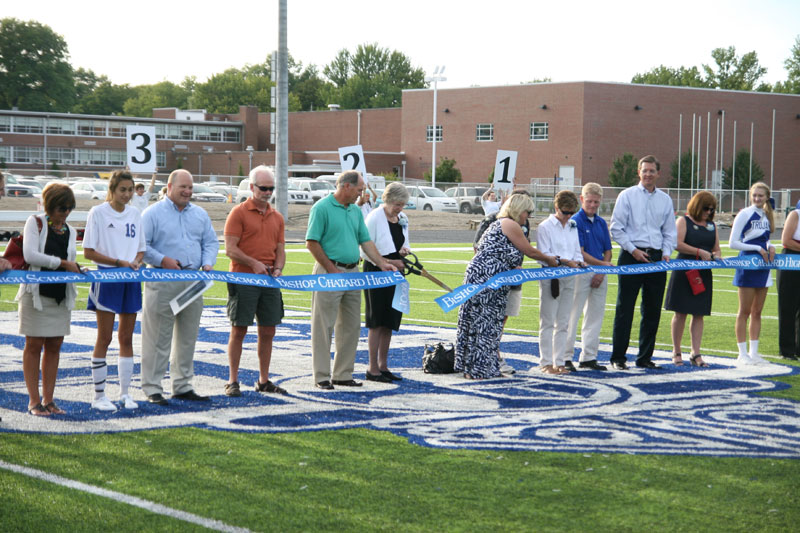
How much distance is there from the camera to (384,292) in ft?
31.2

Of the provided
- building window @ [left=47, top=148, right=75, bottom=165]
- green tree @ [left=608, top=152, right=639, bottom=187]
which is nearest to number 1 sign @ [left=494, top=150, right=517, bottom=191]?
green tree @ [left=608, top=152, right=639, bottom=187]

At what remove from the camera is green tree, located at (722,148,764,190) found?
2623 inches

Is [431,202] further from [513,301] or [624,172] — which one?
[513,301]

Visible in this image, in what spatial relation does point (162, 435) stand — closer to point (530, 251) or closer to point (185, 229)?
point (185, 229)

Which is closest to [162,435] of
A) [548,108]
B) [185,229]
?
[185,229]

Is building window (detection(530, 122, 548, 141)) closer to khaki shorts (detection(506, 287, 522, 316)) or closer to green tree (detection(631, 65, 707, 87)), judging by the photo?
green tree (detection(631, 65, 707, 87))

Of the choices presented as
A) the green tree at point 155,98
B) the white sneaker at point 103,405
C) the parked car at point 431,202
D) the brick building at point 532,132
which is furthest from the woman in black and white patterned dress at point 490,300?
the green tree at point 155,98

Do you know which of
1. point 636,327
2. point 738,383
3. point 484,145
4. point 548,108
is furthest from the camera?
point 484,145

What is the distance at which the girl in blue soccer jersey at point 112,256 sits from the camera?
7.77 meters

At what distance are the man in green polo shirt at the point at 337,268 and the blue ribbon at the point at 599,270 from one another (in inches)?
35.5

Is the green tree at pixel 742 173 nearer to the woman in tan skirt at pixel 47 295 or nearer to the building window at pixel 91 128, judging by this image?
the building window at pixel 91 128

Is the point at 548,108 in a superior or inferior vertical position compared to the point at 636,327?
superior

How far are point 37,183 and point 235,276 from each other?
50316 millimetres

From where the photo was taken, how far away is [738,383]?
30.7 ft
